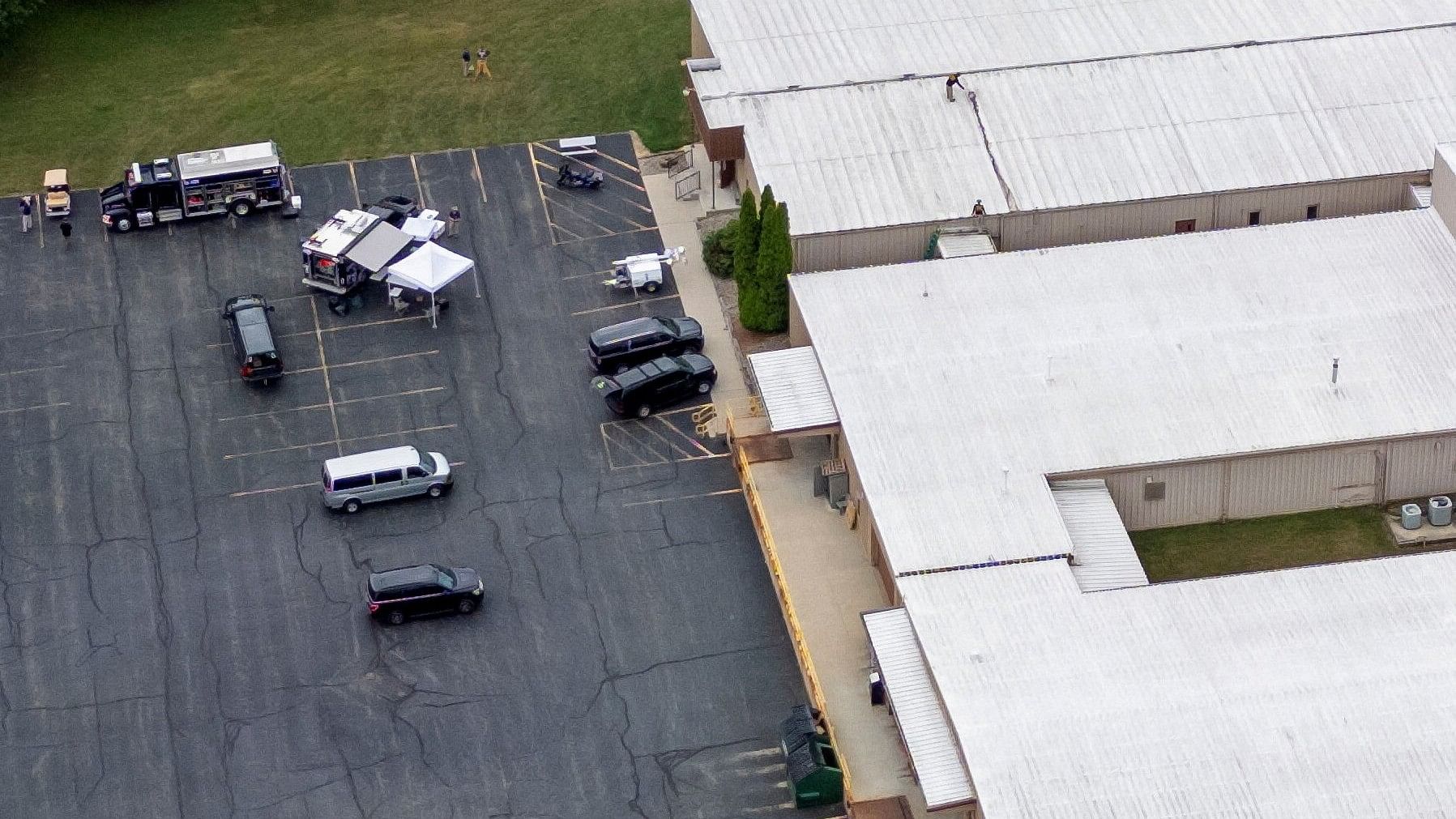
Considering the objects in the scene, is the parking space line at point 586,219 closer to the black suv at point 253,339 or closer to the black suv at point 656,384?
the black suv at point 656,384

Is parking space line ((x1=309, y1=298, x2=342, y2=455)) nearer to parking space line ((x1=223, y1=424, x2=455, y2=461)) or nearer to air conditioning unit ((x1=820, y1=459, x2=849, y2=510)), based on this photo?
parking space line ((x1=223, y1=424, x2=455, y2=461))

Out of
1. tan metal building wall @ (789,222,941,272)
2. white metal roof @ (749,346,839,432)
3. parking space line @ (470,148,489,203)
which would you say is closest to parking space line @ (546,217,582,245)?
parking space line @ (470,148,489,203)

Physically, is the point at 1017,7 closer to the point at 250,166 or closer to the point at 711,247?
the point at 711,247

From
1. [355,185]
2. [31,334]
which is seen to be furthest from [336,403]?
[355,185]

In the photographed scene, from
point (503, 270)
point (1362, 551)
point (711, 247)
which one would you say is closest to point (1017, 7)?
point (711, 247)

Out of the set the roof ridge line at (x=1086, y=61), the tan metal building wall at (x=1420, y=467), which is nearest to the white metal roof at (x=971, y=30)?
the roof ridge line at (x=1086, y=61)

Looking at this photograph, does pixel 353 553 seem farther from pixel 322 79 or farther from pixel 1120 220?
pixel 322 79
